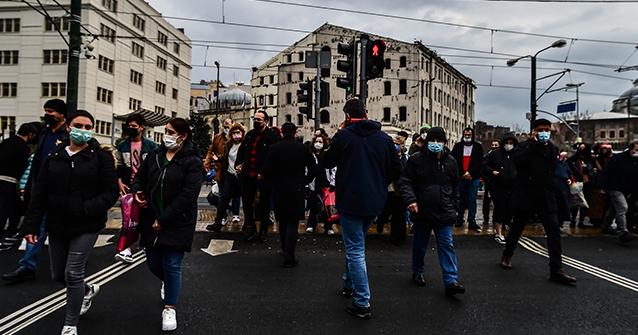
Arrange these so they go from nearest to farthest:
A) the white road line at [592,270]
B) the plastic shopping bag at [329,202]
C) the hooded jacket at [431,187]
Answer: the hooded jacket at [431,187], the white road line at [592,270], the plastic shopping bag at [329,202]

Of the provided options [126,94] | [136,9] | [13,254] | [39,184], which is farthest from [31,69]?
[39,184]

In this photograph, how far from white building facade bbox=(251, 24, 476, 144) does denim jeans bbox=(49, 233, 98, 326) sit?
157ft

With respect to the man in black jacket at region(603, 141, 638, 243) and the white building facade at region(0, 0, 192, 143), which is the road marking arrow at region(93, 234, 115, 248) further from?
the white building facade at region(0, 0, 192, 143)

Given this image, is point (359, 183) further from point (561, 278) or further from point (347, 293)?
point (561, 278)

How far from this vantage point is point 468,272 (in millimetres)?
5844

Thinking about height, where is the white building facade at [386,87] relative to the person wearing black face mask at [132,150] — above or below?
above

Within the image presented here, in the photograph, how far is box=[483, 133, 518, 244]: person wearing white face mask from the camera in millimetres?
7809

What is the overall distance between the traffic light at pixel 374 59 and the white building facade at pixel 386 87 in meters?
41.9

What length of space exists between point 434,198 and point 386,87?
177ft

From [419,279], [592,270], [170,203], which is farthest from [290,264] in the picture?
[592,270]

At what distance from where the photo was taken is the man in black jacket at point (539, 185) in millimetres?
5629

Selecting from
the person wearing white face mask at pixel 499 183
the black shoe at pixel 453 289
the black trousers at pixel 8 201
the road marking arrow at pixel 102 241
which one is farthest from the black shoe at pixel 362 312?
the black trousers at pixel 8 201

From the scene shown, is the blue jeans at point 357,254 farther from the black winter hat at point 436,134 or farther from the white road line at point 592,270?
the white road line at point 592,270

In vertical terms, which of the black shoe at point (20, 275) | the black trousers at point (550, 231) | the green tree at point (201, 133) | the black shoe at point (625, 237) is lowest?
the black shoe at point (20, 275)
